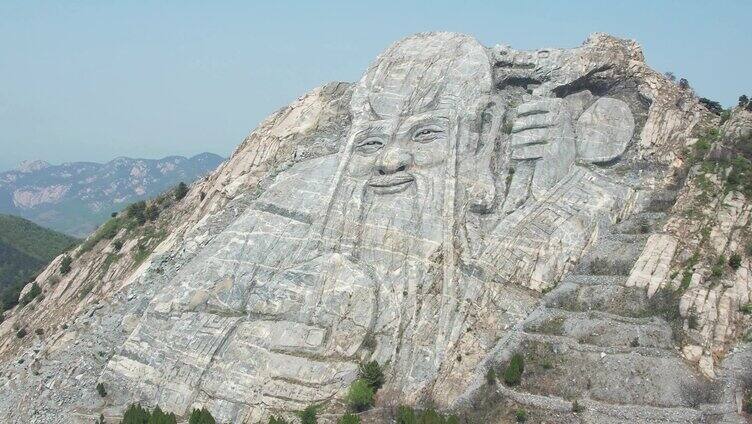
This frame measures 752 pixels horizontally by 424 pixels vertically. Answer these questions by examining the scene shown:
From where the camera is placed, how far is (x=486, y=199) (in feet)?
109

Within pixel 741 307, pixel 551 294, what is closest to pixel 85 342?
pixel 551 294

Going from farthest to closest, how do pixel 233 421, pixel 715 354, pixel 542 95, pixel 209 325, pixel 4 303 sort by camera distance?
1. pixel 4 303
2. pixel 542 95
3. pixel 209 325
4. pixel 233 421
5. pixel 715 354

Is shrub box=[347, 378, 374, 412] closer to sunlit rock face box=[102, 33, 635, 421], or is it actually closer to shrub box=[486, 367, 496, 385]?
sunlit rock face box=[102, 33, 635, 421]

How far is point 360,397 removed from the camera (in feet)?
94.5

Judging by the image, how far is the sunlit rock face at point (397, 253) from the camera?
100 ft

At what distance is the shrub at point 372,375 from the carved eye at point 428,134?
11.3 meters

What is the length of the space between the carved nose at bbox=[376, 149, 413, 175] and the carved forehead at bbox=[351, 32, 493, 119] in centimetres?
279

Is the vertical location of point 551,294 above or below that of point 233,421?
above

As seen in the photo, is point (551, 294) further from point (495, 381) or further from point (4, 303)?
point (4, 303)

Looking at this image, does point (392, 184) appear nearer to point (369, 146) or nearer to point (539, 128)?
point (369, 146)

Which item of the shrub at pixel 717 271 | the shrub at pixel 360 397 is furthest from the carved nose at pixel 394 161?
the shrub at pixel 717 271

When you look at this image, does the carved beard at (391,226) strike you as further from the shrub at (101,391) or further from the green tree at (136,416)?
the shrub at (101,391)

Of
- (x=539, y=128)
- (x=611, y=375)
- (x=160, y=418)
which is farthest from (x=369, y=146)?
(x=611, y=375)

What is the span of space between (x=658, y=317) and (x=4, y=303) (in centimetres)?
3590
